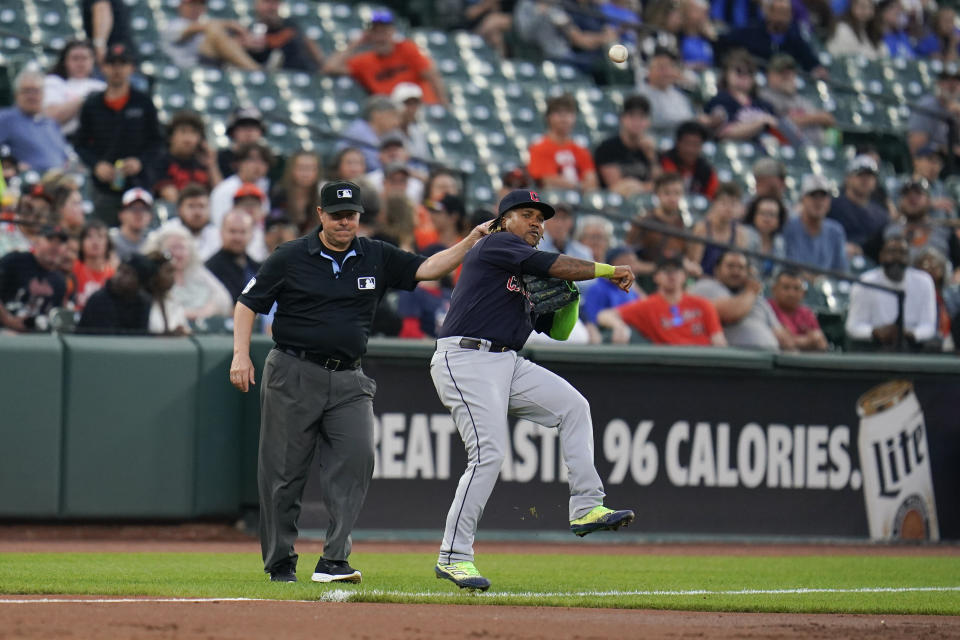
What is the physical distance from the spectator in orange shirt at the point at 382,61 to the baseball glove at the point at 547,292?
814 centimetres

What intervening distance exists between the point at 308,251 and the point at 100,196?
547 centimetres

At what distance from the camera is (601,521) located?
7375mm

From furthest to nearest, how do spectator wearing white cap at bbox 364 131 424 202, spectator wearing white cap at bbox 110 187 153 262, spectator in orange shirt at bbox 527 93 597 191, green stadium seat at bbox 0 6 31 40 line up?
spectator in orange shirt at bbox 527 93 597 191 → green stadium seat at bbox 0 6 31 40 → spectator wearing white cap at bbox 364 131 424 202 → spectator wearing white cap at bbox 110 187 153 262

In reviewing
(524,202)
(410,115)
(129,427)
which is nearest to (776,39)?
(410,115)

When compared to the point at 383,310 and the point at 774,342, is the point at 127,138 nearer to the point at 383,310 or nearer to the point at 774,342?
the point at 383,310

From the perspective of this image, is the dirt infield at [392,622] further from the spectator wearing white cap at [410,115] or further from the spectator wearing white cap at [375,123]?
the spectator wearing white cap at [410,115]

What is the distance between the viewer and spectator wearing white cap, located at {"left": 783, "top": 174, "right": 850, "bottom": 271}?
14.6 m

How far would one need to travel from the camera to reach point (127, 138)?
514 inches

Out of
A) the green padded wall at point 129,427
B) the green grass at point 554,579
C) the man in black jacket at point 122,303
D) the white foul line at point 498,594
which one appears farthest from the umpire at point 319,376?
the man in black jacket at point 122,303

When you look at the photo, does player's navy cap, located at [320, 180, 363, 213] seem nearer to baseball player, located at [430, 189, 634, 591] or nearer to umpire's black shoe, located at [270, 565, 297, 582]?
baseball player, located at [430, 189, 634, 591]

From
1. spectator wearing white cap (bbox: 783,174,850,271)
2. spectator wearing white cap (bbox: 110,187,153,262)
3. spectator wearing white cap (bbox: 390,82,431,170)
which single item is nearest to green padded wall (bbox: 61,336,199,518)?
spectator wearing white cap (bbox: 110,187,153,262)

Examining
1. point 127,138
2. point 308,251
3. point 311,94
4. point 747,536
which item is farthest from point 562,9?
point 308,251

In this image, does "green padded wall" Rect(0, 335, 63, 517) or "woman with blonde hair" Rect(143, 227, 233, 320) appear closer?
"green padded wall" Rect(0, 335, 63, 517)

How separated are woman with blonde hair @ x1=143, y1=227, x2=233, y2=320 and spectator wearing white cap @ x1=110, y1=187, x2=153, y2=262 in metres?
→ 0.33
